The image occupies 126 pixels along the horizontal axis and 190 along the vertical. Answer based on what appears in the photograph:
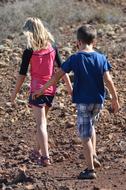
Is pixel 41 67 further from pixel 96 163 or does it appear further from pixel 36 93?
pixel 96 163

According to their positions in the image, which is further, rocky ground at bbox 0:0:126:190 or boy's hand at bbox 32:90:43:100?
boy's hand at bbox 32:90:43:100

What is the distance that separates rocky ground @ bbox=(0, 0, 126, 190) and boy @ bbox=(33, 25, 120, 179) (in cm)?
31

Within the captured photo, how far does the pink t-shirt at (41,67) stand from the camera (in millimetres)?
6688

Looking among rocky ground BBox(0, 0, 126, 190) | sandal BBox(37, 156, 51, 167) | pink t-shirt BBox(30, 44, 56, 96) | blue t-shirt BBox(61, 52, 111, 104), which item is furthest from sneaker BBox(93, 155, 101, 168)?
Result: pink t-shirt BBox(30, 44, 56, 96)

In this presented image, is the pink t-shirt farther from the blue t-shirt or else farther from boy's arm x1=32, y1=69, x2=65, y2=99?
the blue t-shirt

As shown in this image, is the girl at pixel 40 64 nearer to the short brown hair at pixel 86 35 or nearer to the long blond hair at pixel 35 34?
the long blond hair at pixel 35 34

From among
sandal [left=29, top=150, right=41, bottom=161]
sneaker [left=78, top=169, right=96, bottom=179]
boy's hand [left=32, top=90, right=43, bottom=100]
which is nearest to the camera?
sneaker [left=78, top=169, right=96, bottom=179]

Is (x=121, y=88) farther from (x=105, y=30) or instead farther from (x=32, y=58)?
(x=105, y=30)

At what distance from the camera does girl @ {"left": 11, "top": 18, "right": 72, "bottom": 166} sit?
6.57 metres

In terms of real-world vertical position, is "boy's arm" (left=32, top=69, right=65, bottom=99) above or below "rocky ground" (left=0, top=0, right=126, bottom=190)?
above

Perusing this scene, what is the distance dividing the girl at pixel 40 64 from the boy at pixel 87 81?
48 centimetres

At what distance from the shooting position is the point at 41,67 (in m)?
6.71

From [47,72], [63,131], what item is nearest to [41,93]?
[47,72]

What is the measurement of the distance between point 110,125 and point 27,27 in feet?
7.22
